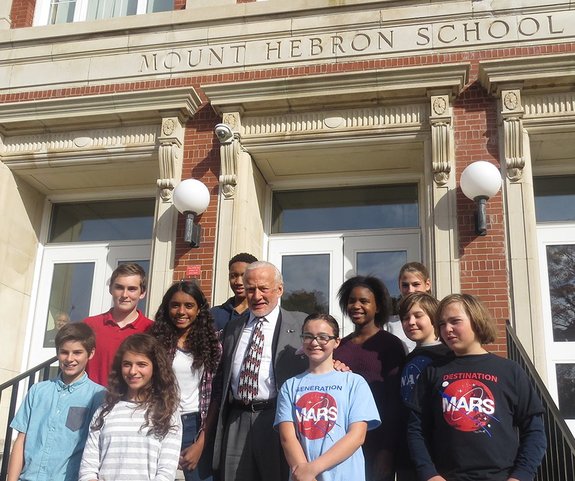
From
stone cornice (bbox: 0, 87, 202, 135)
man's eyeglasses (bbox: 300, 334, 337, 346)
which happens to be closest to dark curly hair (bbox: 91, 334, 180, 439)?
man's eyeglasses (bbox: 300, 334, 337, 346)

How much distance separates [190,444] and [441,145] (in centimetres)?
404

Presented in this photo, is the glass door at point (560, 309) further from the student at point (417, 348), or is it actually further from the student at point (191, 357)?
the student at point (191, 357)

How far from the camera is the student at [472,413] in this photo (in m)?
2.73

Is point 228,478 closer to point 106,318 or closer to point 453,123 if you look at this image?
point 106,318

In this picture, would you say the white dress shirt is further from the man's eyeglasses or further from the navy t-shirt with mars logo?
the navy t-shirt with mars logo

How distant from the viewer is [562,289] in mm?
6328

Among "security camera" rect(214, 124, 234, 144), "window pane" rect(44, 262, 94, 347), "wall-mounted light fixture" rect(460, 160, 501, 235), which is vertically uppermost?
"security camera" rect(214, 124, 234, 144)

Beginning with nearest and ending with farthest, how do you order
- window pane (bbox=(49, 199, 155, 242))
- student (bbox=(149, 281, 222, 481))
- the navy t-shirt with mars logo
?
the navy t-shirt with mars logo → student (bbox=(149, 281, 222, 481)) → window pane (bbox=(49, 199, 155, 242))

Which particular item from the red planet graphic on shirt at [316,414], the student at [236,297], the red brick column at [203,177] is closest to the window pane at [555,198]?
the red brick column at [203,177]

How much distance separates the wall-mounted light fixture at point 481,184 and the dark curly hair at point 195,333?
3.20 metres

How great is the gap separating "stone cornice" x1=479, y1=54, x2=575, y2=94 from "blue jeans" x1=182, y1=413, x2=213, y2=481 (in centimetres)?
464

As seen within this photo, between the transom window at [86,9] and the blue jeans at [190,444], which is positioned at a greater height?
the transom window at [86,9]

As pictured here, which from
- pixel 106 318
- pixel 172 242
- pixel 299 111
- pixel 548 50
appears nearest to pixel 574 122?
pixel 548 50

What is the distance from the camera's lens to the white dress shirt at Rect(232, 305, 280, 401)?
3320 mm
